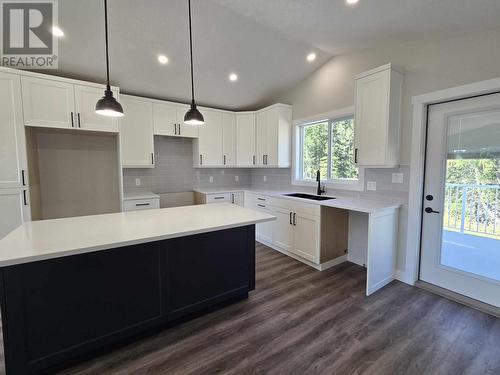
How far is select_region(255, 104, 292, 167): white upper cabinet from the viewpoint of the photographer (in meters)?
4.14

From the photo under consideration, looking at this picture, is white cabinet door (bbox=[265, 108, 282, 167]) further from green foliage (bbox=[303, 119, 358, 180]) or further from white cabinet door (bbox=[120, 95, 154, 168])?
white cabinet door (bbox=[120, 95, 154, 168])

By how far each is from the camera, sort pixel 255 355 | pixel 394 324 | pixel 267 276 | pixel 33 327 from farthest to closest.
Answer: pixel 267 276, pixel 394 324, pixel 255 355, pixel 33 327

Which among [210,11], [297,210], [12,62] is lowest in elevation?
[297,210]

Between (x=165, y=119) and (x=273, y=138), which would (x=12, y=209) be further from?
(x=273, y=138)

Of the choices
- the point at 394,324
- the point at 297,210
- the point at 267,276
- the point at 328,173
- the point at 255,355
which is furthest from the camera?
the point at 328,173

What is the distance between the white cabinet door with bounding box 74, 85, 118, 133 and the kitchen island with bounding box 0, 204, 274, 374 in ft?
5.22

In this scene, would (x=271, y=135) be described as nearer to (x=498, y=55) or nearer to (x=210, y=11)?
(x=210, y=11)

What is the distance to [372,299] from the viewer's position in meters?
2.48

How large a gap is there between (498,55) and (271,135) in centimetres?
281

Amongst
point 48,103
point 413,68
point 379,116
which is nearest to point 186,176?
point 48,103

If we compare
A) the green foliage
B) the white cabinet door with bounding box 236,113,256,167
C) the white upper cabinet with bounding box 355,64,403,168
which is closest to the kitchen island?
the white upper cabinet with bounding box 355,64,403,168

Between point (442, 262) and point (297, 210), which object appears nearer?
point (442, 262)

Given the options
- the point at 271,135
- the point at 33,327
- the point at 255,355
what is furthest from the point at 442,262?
the point at 33,327

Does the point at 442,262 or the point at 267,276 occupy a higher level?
the point at 442,262
